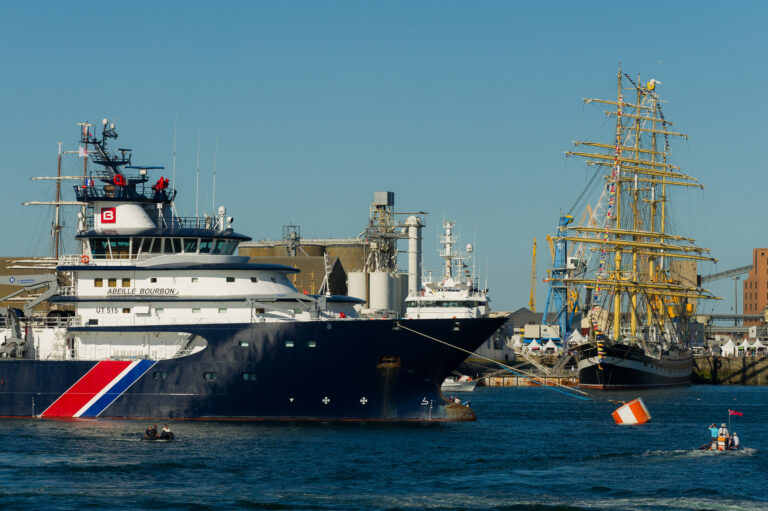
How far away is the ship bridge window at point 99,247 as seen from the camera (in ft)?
154

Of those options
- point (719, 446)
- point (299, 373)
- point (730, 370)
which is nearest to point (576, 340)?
point (730, 370)

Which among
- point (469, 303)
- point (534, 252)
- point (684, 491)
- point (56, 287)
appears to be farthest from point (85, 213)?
point (534, 252)

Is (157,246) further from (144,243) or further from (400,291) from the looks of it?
(400,291)

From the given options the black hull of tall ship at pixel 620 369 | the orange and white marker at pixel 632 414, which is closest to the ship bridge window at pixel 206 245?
the orange and white marker at pixel 632 414

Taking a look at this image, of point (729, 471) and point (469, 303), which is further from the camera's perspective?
point (469, 303)

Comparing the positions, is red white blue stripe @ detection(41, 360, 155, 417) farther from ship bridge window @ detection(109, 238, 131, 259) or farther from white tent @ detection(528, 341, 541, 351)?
white tent @ detection(528, 341, 541, 351)

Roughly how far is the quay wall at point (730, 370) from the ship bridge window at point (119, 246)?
258 feet

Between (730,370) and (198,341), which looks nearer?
(198,341)

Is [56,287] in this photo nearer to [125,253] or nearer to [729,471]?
[125,253]

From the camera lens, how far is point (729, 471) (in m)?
36.5

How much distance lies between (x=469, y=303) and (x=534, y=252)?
66575mm

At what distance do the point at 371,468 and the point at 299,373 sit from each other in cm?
869

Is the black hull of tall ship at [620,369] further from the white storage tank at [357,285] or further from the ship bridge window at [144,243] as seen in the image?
the ship bridge window at [144,243]

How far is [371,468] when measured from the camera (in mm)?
35438
